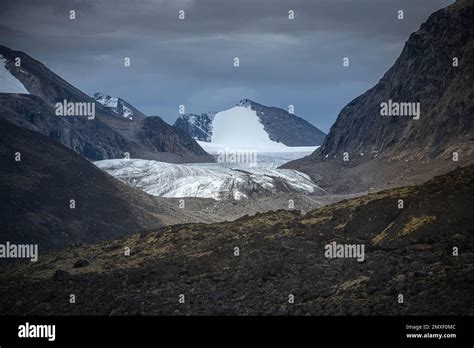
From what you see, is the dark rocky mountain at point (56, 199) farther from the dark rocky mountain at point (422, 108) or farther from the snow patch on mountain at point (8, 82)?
the snow patch on mountain at point (8, 82)

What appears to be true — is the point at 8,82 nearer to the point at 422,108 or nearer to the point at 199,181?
the point at 199,181

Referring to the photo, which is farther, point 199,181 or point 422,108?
point 422,108

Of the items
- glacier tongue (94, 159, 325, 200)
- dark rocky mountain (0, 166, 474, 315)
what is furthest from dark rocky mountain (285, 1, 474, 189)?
dark rocky mountain (0, 166, 474, 315)

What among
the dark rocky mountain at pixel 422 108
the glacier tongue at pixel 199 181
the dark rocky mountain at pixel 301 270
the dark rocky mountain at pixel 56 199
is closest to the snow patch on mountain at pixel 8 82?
the glacier tongue at pixel 199 181

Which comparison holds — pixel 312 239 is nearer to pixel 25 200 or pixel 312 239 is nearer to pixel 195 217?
pixel 25 200

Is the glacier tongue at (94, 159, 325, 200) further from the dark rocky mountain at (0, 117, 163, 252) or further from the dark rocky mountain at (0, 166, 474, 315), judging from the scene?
the dark rocky mountain at (0, 166, 474, 315)

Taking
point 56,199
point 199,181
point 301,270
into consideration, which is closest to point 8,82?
point 199,181
